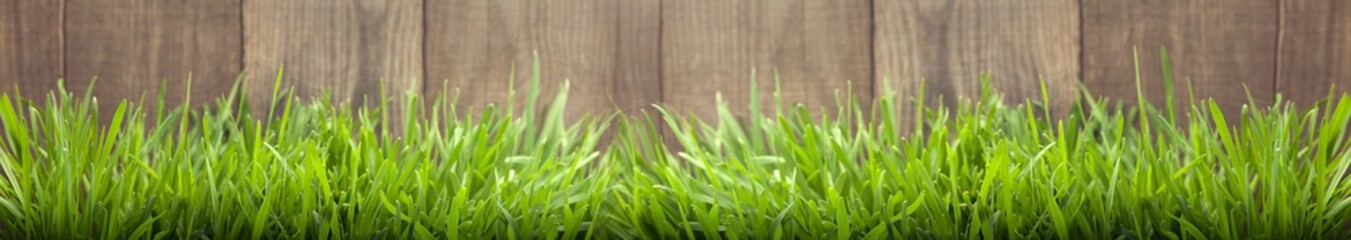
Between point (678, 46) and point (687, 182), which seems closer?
point (687, 182)

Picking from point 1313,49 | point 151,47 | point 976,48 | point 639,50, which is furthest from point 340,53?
point 1313,49

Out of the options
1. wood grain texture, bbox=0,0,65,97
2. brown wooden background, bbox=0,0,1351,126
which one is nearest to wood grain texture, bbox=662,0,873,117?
brown wooden background, bbox=0,0,1351,126

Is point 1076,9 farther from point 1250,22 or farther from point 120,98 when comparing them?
point 120,98

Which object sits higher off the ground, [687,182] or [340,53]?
[340,53]

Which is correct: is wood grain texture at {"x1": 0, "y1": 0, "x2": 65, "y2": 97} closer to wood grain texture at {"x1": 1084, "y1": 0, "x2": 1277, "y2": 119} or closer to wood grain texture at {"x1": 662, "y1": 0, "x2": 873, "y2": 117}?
wood grain texture at {"x1": 662, "y1": 0, "x2": 873, "y2": 117}

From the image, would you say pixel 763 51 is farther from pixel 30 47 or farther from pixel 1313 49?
pixel 30 47

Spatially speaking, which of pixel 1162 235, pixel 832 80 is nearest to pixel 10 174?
pixel 832 80
